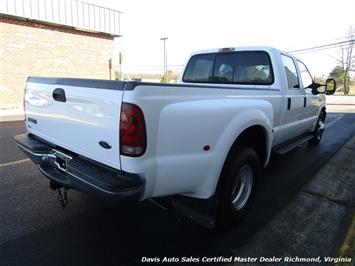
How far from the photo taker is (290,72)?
185 inches

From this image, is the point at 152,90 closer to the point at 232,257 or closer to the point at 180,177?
the point at 180,177

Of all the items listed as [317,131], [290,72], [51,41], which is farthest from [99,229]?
[51,41]

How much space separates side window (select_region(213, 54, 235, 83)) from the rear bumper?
2.74 m

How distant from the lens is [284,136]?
4578 millimetres

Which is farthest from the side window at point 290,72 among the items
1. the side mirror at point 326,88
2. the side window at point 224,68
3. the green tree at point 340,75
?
the green tree at point 340,75

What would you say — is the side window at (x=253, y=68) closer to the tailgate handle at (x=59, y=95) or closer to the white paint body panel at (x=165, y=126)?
the white paint body panel at (x=165, y=126)

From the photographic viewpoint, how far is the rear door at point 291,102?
4348 mm

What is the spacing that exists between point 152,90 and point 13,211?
8.09 feet

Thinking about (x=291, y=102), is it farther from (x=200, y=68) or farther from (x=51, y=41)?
(x=51, y=41)

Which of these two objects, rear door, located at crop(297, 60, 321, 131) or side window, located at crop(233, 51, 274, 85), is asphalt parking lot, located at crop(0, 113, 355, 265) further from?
side window, located at crop(233, 51, 274, 85)

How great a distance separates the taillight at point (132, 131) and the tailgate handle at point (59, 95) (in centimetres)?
88

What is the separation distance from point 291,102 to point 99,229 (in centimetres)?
316

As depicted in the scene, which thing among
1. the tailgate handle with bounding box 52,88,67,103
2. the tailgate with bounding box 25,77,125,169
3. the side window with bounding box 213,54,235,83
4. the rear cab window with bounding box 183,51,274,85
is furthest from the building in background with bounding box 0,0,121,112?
the tailgate handle with bounding box 52,88,67,103

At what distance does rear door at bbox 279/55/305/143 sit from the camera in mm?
4348
